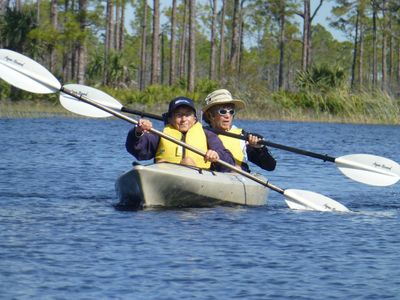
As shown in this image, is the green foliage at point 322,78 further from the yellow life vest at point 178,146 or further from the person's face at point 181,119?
the person's face at point 181,119

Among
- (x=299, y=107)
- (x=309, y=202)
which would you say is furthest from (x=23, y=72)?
(x=299, y=107)

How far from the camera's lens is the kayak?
524 inches

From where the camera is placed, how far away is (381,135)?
36469 millimetres

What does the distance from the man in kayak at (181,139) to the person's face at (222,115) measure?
235 millimetres

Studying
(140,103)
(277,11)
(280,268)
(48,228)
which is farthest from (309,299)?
(277,11)

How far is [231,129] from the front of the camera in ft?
47.9

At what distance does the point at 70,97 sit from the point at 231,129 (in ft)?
7.66

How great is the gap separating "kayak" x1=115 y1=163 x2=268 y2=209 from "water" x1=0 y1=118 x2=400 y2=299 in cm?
18

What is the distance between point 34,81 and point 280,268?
613 centimetres

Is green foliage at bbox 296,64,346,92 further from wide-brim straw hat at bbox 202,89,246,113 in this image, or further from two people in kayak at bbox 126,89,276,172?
wide-brim straw hat at bbox 202,89,246,113

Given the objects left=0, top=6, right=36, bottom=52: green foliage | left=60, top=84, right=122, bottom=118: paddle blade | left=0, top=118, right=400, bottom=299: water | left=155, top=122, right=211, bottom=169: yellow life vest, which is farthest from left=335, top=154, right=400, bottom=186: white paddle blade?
left=0, top=6, right=36, bottom=52: green foliage

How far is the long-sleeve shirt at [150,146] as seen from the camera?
13.5 m

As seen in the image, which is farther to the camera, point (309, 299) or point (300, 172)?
point (300, 172)

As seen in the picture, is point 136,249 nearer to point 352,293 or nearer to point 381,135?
point 352,293
